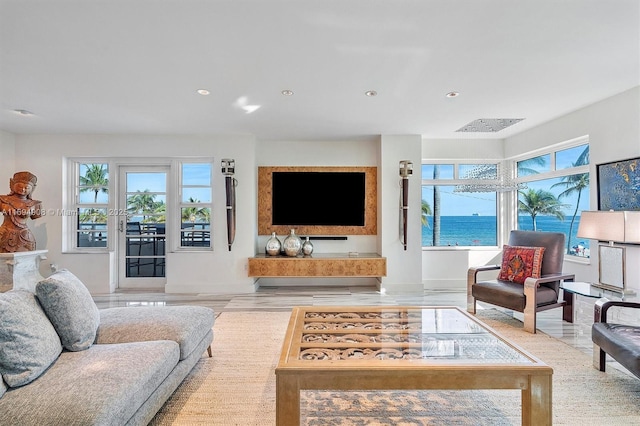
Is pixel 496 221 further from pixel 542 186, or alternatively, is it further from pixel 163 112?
pixel 163 112

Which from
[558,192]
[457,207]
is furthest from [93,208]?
[558,192]

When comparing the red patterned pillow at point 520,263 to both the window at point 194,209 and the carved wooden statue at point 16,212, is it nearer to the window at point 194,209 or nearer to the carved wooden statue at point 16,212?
the window at point 194,209

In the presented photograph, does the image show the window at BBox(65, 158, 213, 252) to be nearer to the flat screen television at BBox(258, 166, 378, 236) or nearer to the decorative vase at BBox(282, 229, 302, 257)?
the flat screen television at BBox(258, 166, 378, 236)

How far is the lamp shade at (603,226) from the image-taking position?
2.85 meters

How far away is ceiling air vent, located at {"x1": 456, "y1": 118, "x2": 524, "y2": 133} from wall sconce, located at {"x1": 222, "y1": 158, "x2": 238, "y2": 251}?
3.55m

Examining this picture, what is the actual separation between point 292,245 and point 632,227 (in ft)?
13.2

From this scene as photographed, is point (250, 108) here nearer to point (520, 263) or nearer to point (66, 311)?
point (66, 311)


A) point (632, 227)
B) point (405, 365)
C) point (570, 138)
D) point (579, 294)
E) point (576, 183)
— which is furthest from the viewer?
point (576, 183)

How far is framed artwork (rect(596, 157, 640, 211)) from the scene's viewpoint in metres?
3.39

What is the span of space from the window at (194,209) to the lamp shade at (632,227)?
5125mm

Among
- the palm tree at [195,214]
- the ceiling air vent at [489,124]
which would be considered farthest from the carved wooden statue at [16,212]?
the ceiling air vent at [489,124]

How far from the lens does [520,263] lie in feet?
13.1

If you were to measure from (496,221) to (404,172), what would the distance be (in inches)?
83.4

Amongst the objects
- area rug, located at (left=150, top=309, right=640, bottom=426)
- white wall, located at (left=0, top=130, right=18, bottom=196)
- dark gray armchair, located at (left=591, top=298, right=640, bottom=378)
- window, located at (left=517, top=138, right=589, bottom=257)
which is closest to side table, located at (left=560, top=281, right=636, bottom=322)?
dark gray armchair, located at (left=591, top=298, right=640, bottom=378)
